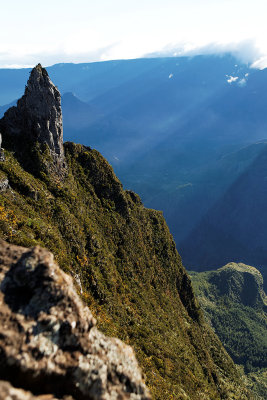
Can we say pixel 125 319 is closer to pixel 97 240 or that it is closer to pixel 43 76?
pixel 97 240

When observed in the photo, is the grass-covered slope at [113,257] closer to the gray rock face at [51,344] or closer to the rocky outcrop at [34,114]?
the rocky outcrop at [34,114]

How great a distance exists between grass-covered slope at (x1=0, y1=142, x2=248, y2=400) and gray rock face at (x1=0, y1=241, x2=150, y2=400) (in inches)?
742

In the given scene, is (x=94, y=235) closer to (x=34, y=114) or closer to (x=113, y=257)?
(x=113, y=257)

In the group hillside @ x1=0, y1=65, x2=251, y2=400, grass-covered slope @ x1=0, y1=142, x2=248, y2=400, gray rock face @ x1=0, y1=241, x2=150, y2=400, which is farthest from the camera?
hillside @ x1=0, y1=65, x2=251, y2=400

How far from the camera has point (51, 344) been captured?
40.7ft

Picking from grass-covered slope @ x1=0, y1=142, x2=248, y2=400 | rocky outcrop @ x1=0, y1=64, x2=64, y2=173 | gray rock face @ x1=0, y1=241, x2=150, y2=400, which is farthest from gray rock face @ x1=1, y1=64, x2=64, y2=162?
gray rock face @ x1=0, y1=241, x2=150, y2=400

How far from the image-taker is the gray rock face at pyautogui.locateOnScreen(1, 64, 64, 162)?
56594 millimetres

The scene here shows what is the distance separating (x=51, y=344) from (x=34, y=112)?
178 ft

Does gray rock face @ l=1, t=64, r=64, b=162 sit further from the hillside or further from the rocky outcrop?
the hillside

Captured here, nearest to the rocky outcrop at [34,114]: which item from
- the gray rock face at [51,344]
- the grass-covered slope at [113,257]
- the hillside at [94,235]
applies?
the hillside at [94,235]

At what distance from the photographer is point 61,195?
56219 millimetres

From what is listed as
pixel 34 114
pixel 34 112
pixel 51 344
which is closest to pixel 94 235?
pixel 34 114

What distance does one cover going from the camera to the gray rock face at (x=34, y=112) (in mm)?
56594

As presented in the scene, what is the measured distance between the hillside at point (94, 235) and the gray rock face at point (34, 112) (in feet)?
0.67
